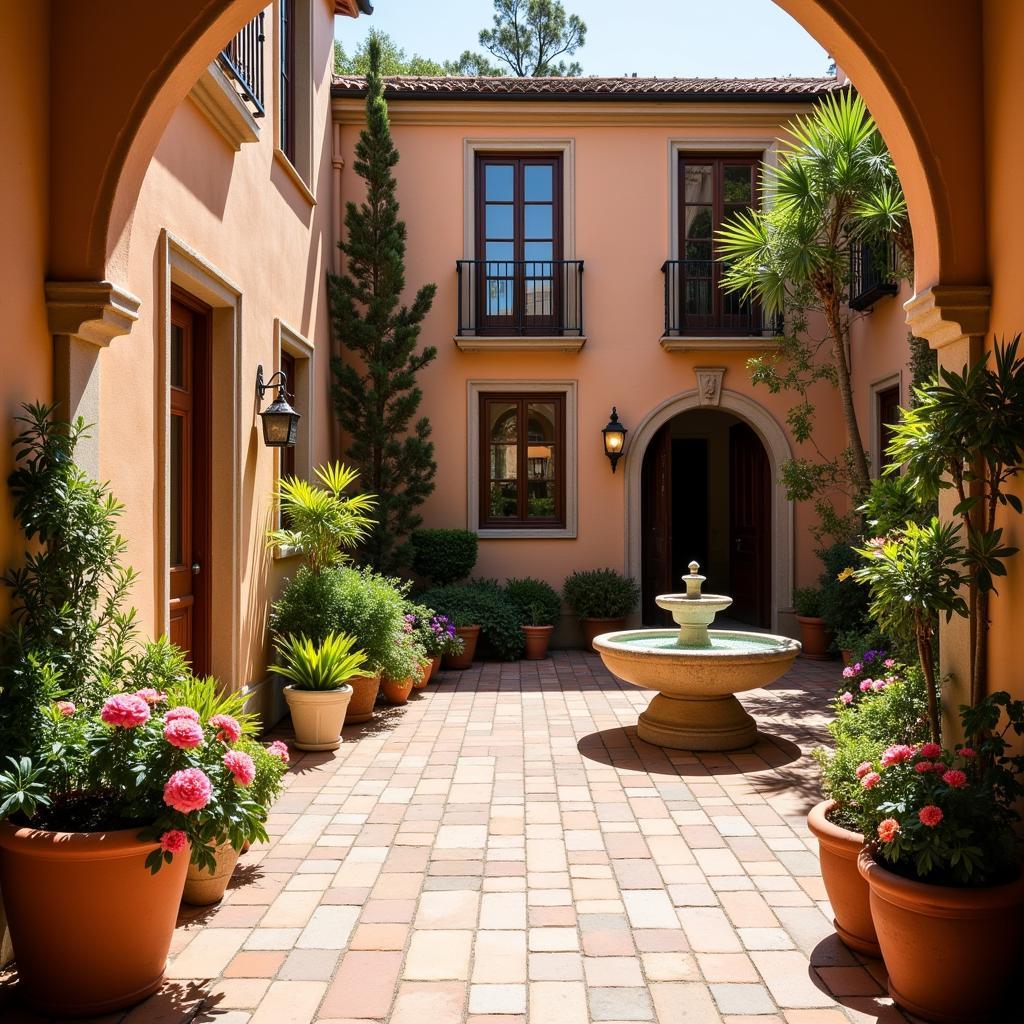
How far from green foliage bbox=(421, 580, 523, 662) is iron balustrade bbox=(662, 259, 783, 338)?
13.0ft

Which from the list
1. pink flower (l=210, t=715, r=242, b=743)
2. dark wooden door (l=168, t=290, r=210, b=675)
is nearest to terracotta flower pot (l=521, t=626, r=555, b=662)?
dark wooden door (l=168, t=290, r=210, b=675)

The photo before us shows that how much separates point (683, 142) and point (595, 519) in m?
4.76

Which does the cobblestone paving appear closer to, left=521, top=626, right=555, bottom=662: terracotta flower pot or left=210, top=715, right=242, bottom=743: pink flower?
left=210, top=715, right=242, bottom=743: pink flower

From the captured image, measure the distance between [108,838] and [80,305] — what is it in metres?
2.03

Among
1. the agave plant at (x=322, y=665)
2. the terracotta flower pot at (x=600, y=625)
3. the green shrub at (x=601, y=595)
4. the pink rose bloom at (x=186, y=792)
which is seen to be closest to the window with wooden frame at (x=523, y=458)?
the green shrub at (x=601, y=595)

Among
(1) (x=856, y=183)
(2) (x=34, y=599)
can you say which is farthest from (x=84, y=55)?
(1) (x=856, y=183)

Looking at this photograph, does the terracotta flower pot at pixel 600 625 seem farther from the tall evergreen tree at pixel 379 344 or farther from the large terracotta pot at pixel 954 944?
the large terracotta pot at pixel 954 944

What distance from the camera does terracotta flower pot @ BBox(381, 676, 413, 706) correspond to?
7951mm

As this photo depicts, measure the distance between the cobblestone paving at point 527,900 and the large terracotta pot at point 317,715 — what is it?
0.39 feet

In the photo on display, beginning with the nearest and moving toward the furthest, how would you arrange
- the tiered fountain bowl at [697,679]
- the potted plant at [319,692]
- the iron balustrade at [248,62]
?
the iron balustrade at [248,62] < the tiered fountain bowl at [697,679] < the potted plant at [319,692]

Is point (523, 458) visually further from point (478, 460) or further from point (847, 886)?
point (847, 886)

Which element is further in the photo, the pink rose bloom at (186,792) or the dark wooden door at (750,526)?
the dark wooden door at (750,526)

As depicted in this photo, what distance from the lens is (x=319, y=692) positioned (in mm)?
6379

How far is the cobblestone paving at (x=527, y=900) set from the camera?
Result: 3082 mm
